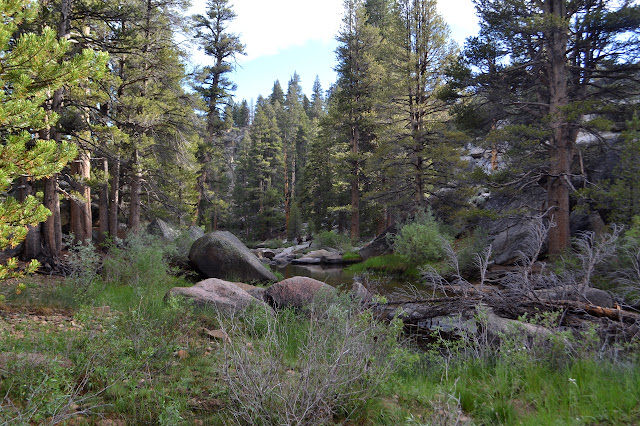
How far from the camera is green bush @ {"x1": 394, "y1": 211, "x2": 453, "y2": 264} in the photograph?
13578 mm

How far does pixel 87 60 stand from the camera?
3.98 meters

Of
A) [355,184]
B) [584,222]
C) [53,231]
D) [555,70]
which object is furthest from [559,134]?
[53,231]

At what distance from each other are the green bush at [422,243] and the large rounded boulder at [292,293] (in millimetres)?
7487

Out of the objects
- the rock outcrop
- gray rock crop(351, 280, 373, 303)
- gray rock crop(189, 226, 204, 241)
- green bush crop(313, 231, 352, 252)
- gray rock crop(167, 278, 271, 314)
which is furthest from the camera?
green bush crop(313, 231, 352, 252)

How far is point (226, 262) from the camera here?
11508 mm

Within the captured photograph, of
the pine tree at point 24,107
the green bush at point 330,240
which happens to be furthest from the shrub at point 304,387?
the green bush at point 330,240

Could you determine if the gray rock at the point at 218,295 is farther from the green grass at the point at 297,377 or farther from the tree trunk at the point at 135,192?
the tree trunk at the point at 135,192

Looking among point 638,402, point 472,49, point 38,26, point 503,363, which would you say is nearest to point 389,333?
point 503,363

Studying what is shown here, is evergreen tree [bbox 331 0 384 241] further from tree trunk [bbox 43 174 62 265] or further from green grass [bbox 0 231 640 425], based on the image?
green grass [bbox 0 231 640 425]

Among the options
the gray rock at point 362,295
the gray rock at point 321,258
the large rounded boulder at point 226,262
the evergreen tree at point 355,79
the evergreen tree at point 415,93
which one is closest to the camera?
the gray rock at point 362,295

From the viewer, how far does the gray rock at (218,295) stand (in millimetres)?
6094

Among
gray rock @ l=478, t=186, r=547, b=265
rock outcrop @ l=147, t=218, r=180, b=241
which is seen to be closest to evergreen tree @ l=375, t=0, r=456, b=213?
gray rock @ l=478, t=186, r=547, b=265

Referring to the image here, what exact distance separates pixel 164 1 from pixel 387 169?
1193 cm

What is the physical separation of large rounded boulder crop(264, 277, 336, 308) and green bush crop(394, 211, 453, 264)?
7487 mm
